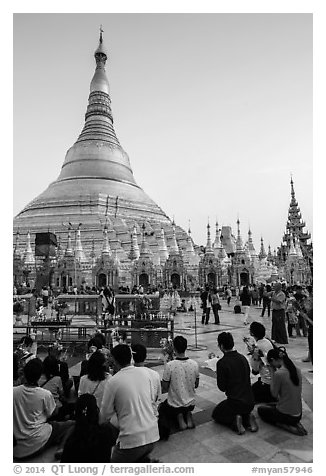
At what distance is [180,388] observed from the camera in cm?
532

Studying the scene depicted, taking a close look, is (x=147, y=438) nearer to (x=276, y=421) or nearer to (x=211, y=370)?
(x=276, y=421)

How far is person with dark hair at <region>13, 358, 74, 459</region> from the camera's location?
4.34m

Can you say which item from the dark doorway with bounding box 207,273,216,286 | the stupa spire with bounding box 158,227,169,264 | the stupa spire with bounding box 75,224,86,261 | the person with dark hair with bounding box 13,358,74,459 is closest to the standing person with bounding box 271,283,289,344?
the person with dark hair with bounding box 13,358,74,459

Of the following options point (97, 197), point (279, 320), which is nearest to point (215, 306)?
point (279, 320)

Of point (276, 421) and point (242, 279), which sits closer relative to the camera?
point (276, 421)

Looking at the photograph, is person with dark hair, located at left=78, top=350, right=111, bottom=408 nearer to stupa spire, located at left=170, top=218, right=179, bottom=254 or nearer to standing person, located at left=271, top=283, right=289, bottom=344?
standing person, located at left=271, top=283, right=289, bottom=344

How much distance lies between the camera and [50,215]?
164 ft

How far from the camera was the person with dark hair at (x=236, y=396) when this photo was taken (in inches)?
203

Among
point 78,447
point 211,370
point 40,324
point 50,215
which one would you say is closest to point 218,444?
point 78,447

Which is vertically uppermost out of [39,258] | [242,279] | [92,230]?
[92,230]

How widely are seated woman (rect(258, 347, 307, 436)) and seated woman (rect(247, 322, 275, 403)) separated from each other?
72 centimetres

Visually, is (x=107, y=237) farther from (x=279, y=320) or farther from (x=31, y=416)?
(x=31, y=416)

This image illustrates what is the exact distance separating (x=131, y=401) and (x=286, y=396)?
2486 mm

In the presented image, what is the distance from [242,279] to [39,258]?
25306mm
